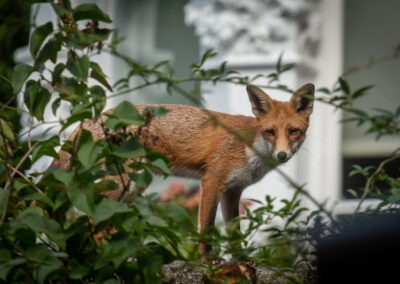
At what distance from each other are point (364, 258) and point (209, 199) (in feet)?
5.96

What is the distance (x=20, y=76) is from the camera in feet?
8.54

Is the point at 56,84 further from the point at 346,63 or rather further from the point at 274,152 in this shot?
the point at 346,63

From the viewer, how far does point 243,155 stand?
4.04 metres

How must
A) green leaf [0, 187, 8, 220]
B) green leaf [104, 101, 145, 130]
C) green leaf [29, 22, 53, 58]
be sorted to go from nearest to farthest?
1. green leaf [104, 101, 145, 130]
2. green leaf [0, 187, 8, 220]
3. green leaf [29, 22, 53, 58]

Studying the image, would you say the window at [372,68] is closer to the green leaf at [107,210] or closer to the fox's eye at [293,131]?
the fox's eye at [293,131]

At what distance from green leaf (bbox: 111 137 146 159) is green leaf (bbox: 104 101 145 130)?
56 millimetres

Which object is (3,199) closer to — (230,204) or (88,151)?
(88,151)

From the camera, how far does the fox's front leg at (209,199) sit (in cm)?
368

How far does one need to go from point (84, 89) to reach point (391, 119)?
0.96 meters

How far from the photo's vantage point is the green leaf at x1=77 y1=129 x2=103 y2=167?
2.34 metres

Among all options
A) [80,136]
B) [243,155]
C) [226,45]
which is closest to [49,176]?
[80,136]

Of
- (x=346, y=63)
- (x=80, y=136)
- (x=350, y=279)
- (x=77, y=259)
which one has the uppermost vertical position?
(x=80, y=136)

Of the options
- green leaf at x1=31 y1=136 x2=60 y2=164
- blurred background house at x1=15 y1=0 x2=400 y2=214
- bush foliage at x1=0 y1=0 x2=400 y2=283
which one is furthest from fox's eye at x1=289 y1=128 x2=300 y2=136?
blurred background house at x1=15 y1=0 x2=400 y2=214

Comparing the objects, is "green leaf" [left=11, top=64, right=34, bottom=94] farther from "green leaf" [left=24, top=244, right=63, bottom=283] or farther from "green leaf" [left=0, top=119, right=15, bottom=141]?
"green leaf" [left=24, top=244, right=63, bottom=283]
